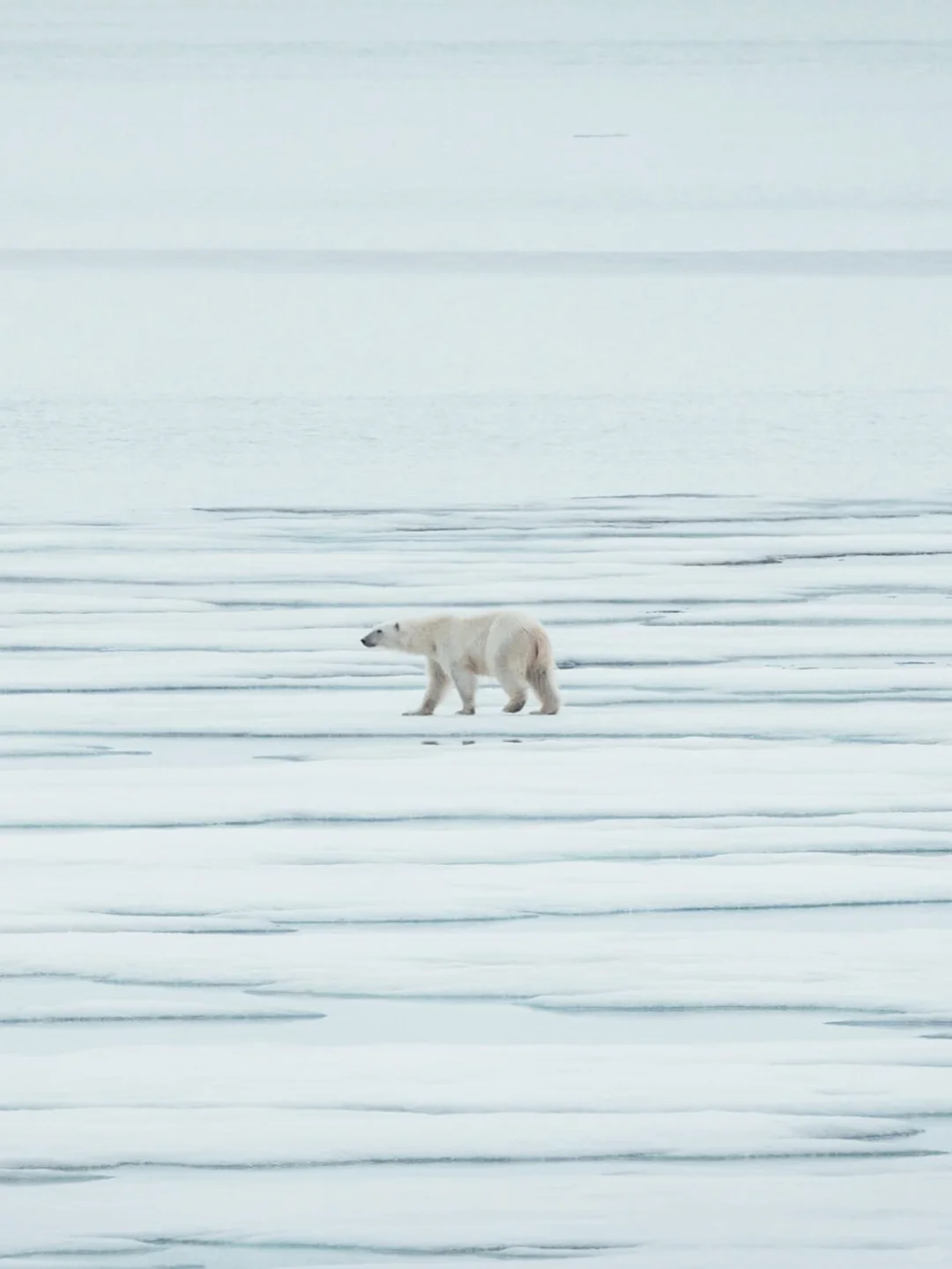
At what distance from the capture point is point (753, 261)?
17094 millimetres

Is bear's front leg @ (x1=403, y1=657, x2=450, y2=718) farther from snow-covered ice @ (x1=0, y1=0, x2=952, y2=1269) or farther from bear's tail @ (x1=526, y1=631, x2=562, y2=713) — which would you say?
bear's tail @ (x1=526, y1=631, x2=562, y2=713)

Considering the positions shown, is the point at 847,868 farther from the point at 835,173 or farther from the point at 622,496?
the point at 835,173

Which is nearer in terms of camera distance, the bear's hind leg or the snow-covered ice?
the snow-covered ice

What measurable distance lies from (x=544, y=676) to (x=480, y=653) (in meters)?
0.11

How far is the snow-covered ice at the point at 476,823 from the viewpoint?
2.00 metres

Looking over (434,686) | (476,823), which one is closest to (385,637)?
(434,686)

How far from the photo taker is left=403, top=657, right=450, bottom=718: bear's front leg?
3744 millimetres

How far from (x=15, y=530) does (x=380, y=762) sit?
9.50 ft

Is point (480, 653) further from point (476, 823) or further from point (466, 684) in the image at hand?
point (476, 823)

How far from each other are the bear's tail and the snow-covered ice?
0.05 meters

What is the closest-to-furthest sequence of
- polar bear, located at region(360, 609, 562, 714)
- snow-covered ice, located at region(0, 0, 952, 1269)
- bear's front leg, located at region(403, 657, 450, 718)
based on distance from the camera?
snow-covered ice, located at region(0, 0, 952, 1269) < polar bear, located at region(360, 609, 562, 714) < bear's front leg, located at region(403, 657, 450, 718)

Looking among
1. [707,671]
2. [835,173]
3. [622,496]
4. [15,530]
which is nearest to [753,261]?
[835,173]

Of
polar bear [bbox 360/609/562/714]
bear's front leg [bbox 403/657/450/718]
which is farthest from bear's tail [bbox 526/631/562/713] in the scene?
bear's front leg [bbox 403/657/450/718]

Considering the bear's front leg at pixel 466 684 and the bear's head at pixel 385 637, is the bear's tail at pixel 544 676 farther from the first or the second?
the bear's head at pixel 385 637
